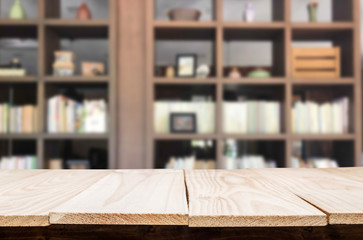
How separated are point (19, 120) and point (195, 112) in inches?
56.2

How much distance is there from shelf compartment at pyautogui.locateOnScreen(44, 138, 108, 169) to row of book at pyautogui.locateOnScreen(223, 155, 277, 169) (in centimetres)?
109

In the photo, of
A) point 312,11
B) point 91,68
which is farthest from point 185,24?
point 312,11

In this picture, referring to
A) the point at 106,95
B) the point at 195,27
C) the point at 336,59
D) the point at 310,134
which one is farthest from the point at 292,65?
the point at 106,95

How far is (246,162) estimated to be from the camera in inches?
105

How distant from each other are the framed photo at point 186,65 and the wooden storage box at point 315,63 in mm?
829

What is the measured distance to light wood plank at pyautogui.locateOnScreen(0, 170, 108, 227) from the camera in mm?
488

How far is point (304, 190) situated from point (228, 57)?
263cm

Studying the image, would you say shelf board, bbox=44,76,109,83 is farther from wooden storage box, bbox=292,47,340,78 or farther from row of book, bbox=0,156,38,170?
wooden storage box, bbox=292,47,340,78

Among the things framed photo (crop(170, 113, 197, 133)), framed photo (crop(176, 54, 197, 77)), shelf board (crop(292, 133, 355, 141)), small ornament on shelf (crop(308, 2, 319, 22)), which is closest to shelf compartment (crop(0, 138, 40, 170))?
framed photo (crop(170, 113, 197, 133))

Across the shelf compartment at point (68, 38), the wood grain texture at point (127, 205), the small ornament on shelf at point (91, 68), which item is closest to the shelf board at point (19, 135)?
the shelf compartment at point (68, 38)

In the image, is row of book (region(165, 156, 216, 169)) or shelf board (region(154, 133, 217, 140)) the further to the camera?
row of book (region(165, 156, 216, 169))

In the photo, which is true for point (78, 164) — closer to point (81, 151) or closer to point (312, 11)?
point (81, 151)

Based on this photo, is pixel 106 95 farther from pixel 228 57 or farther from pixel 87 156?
pixel 228 57

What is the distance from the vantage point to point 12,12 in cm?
263
